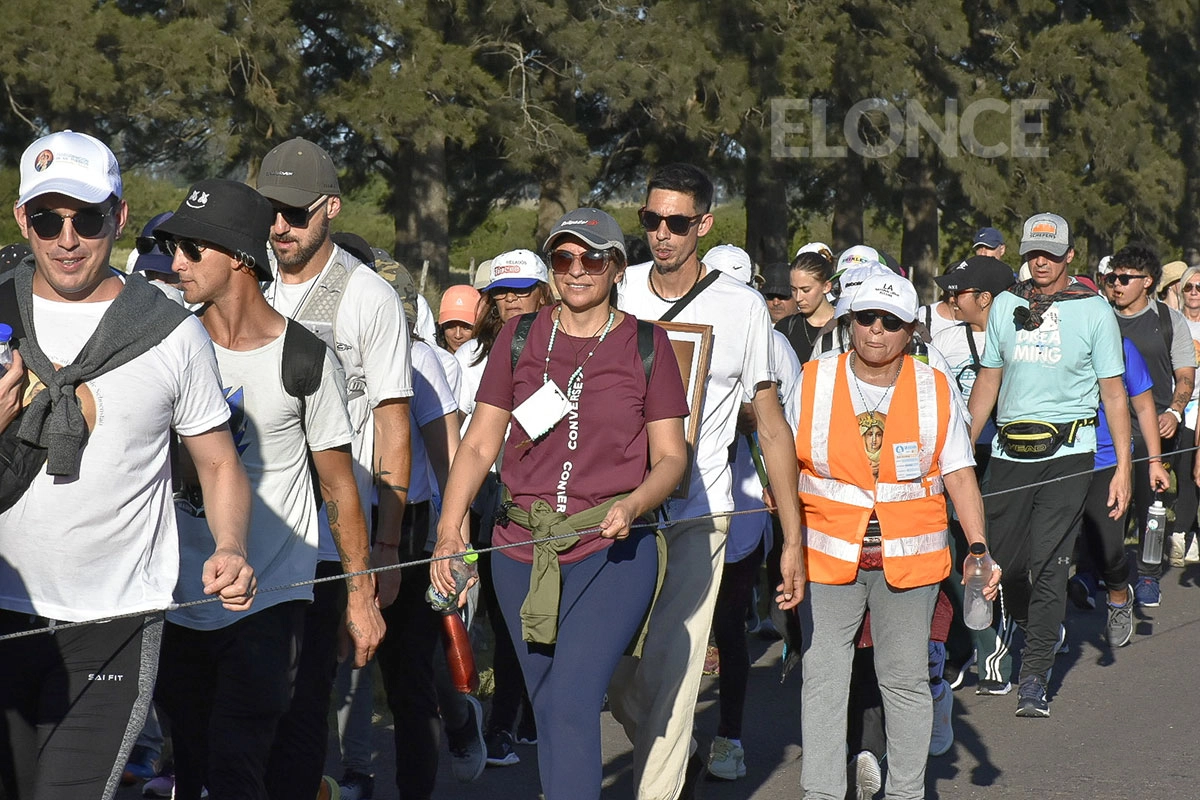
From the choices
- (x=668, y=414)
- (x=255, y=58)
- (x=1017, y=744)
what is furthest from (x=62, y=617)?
(x=255, y=58)

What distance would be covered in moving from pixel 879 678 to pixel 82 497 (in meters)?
2.81

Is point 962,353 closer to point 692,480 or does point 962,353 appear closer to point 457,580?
point 692,480

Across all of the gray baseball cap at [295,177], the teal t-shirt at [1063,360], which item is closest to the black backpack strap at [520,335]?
the gray baseball cap at [295,177]

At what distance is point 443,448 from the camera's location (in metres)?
5.51

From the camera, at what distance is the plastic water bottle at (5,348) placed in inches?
131

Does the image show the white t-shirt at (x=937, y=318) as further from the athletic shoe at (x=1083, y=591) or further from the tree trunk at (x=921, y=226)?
the tree trunk at (x=921, y=226)

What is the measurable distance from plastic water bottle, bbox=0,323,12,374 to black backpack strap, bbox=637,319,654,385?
1778 millimetres

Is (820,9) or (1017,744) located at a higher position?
(820,9)

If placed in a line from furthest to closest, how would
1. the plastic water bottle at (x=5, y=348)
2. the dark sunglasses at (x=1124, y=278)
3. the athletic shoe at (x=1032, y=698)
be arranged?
1. the dark sunglasses at (x=1124, y=278)
2. the athletic shoe at (x=1032, y=698)
3. the plastic water bottle at (x=5, y=348)

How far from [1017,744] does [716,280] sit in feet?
8.67

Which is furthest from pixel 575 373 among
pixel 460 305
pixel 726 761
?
pixel 460 305

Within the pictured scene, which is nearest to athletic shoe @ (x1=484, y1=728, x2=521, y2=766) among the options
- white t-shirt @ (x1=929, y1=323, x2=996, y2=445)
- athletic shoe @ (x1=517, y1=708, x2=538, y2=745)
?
athletic shoe @ (x1=517, y1=708, x2=538, y2=745)

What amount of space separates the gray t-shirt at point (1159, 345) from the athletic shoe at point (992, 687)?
267cm

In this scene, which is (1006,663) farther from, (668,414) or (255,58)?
(255,58)
